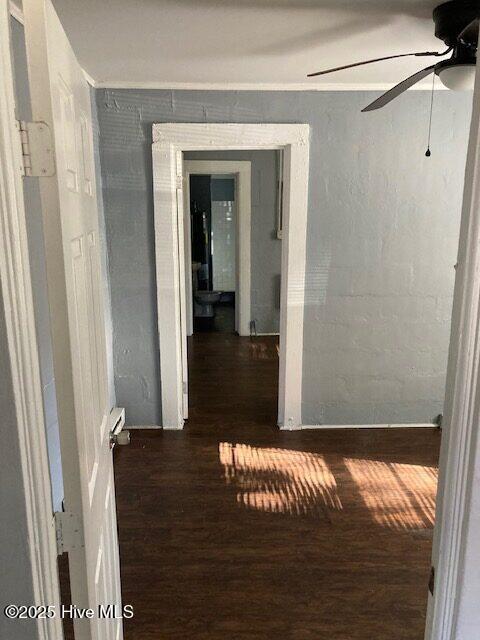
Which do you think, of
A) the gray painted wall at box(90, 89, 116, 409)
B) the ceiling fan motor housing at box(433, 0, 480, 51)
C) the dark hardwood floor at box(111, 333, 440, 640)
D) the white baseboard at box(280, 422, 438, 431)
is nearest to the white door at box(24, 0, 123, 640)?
the dark hardwood floor at box(111, 333, 440, 640)

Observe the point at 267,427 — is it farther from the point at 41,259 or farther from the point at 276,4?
the point at 276,4

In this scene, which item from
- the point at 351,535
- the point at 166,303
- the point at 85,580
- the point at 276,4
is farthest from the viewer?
the point at 166,303

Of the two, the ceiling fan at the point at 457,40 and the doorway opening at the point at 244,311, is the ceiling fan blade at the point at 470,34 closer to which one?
the ceiling fan at the point at 457,40

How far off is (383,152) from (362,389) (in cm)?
166

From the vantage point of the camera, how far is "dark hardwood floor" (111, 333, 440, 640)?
1.94 m

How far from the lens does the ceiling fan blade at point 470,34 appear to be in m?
1.54

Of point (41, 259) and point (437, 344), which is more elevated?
point (41, 259)

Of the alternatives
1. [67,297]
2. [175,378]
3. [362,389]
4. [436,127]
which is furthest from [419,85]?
[67,297]

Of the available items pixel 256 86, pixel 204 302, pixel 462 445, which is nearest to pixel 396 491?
pixel 462 445

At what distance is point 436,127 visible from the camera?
3104 mm

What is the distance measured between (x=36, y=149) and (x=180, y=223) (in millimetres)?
2459

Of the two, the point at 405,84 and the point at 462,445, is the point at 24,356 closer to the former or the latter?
the point at 462,445

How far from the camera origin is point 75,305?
1.09 meters

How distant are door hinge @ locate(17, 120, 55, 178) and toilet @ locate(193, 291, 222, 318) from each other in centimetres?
605
